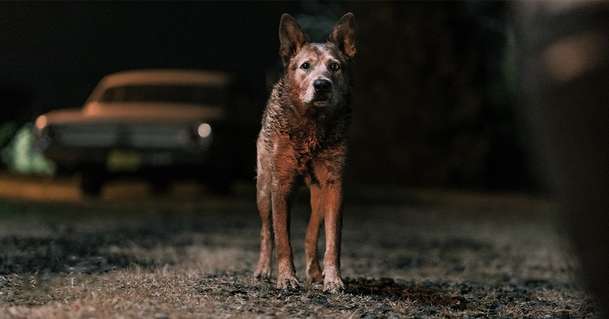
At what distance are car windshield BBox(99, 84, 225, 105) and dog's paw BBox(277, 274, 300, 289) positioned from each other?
32.3 ft

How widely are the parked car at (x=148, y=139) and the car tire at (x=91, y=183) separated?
6 centimetres

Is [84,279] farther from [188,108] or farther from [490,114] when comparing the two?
[490,114]

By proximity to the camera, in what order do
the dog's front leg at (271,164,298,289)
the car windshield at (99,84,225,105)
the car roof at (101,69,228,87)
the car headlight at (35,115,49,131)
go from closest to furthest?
the dog's front leg at (271,164,298,289) → the car headlight at (35,115,49,131) → the car windshield at (99,84,225,105) → the car roof at (101,69,228,87)

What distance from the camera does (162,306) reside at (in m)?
5.04

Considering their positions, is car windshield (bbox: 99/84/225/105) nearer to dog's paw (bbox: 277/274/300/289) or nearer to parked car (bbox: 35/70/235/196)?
parked car (bbox: 35/70/235/196)

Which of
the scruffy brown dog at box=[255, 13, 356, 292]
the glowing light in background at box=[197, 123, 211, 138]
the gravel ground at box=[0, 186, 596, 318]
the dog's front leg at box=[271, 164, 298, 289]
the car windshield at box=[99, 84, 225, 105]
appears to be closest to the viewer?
the gravel ground at box=[0, 186, 596, 318]

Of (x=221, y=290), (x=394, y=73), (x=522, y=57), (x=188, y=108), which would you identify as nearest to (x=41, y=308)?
(x=221, y=290)

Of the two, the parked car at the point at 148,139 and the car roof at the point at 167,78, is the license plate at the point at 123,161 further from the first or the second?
the car roof at the point at 167,78

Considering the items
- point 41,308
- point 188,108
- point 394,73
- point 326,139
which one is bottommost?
point 41,308

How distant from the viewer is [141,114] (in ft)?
49.0

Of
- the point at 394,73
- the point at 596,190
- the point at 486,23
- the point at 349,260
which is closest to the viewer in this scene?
the point at 596,190

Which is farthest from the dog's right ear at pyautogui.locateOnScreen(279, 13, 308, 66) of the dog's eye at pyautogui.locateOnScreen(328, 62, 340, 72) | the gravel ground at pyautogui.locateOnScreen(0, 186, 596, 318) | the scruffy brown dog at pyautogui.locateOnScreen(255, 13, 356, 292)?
the gravel ground at pyautogui.locateOnScreen(0, 186, 596, 318)

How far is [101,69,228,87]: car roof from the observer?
16.5 metres

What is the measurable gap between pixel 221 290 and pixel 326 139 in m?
1.22
